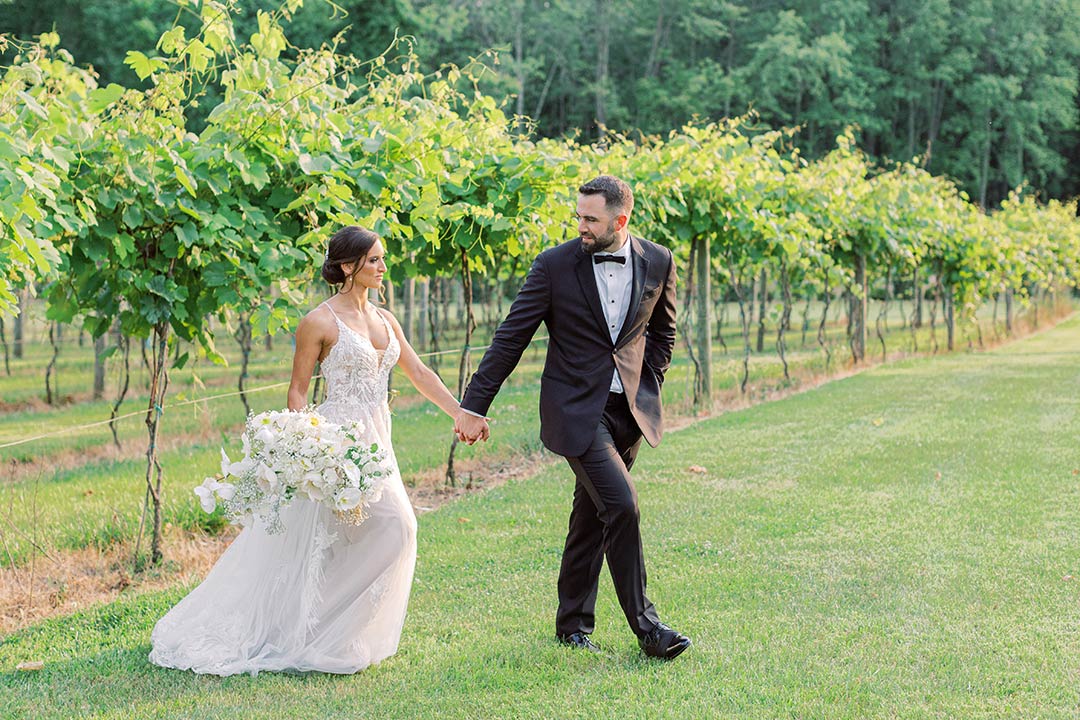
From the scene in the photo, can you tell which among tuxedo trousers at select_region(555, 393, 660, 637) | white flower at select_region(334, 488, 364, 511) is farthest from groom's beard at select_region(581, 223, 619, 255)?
white flower at select_region(334, 488, 364, 511)

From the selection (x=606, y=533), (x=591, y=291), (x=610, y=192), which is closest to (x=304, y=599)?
(x=606, y=533)

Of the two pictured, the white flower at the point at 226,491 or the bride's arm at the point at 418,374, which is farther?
the bride's arm at the point at 418,374

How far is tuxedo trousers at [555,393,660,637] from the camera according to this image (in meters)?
4.31

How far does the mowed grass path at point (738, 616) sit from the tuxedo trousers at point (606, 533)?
7.5 inches

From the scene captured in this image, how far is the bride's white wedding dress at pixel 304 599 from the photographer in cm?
433

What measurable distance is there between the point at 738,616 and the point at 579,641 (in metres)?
0.80

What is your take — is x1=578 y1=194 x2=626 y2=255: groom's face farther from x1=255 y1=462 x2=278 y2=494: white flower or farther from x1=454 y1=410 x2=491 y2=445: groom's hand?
x1=255 y1=462 x2=278 y2=494: white flower

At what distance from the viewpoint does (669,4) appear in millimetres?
44469

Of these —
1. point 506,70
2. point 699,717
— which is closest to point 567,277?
point 699,717

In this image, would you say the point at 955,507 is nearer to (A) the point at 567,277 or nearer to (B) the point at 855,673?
(B) the point at 855,673

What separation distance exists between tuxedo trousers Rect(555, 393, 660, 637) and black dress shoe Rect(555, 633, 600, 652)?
22 millimetres

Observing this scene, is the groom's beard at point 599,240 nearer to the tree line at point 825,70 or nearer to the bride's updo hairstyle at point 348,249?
the bride's updo hairstyle at point 348,249

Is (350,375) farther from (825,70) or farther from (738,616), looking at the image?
(825,70)

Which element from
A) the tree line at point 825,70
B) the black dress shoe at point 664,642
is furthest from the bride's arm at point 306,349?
the tree line at point 825,70
